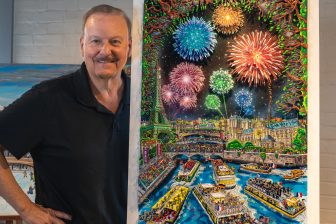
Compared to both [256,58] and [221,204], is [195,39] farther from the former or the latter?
[221,204]

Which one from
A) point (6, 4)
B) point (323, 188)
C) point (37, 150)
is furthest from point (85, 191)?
point (6, 4)

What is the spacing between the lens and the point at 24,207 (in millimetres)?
1071

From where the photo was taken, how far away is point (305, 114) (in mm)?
963

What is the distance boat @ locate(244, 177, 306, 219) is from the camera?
0.96 m

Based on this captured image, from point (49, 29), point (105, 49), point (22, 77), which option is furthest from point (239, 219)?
point (49, 29)

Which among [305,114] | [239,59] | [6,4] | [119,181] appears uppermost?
[6,4]

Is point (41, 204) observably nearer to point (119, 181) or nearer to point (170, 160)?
point (119, 181)

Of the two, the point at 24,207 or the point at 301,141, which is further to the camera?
the point at 24,207

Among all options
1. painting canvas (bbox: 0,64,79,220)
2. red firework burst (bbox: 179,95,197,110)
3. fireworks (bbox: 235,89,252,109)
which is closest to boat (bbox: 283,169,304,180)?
fireworks (bbox: 235,89,252,109)

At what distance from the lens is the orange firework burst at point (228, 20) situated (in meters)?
1.01

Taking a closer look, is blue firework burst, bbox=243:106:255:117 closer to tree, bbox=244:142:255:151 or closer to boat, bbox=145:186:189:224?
tree, bbox=244:142:255:151

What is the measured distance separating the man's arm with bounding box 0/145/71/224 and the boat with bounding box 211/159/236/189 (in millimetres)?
502

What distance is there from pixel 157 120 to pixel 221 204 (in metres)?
0.32

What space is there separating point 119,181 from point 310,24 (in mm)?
769
